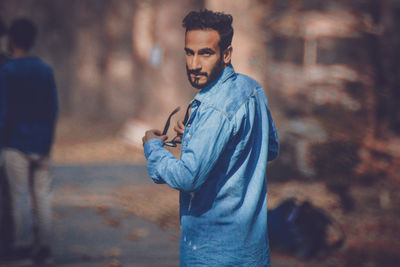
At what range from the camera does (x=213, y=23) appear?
239 centimetres

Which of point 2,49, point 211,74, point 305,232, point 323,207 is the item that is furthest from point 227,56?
point 323,207

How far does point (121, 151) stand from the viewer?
12.5 meters

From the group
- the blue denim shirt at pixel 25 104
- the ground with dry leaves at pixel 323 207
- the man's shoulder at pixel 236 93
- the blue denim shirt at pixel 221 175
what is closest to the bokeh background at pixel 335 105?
the ground with dry leaves at pixel 323 207

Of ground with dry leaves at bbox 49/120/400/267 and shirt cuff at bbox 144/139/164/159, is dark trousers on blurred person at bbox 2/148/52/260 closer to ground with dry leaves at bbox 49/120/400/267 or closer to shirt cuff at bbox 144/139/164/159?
ground with dry leaves at bbox 49/120/400/267

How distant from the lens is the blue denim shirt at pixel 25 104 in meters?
4.75

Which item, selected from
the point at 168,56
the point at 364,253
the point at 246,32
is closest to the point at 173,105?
the point at 168,56

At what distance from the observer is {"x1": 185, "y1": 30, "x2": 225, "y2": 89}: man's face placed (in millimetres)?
2408

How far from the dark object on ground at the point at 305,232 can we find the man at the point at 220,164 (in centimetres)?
282

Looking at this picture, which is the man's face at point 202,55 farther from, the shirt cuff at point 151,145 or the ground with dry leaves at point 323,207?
the ground with dry leaves at point 323,207

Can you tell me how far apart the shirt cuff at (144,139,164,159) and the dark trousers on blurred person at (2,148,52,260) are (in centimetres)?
279

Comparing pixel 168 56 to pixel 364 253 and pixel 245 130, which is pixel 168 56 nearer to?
pixel 364 253

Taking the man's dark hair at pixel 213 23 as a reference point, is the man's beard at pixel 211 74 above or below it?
below

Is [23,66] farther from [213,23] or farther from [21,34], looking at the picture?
[213,23]

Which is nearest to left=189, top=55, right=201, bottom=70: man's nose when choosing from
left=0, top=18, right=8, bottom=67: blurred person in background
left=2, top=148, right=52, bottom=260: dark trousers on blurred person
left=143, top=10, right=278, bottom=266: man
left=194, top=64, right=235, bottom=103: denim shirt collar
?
left=143, top=10, right=278, bottom=266: man
